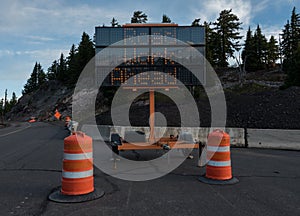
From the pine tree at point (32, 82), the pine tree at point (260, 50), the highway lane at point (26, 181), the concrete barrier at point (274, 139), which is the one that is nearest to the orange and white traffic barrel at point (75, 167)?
the highway lane at point (26, 181)

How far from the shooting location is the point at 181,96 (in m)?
39.5

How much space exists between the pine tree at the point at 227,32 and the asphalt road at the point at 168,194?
6484 centimetres

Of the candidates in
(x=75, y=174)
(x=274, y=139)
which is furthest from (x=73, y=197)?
(x=274, y=139)

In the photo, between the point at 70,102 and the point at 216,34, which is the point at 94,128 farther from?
the point at 216,34

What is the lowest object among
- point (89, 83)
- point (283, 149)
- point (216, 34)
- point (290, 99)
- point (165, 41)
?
point (283, 149)

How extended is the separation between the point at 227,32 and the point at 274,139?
6138 centimetres

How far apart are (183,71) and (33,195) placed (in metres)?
7.24

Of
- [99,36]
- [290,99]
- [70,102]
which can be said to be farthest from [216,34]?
[99,36]

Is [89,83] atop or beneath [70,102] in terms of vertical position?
atop

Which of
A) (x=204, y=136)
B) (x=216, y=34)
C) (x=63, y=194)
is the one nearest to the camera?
(x=63, y=194)

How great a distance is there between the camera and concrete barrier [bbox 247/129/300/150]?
493 inches

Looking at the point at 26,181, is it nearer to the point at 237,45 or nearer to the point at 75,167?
the point at 75,167

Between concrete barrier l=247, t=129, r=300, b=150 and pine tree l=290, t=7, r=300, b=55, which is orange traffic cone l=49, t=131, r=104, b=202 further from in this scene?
pine tree l=290, t=7, r=300, b=55

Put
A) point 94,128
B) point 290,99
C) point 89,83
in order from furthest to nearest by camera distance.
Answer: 1. point 89,83
2. point 290,99
3. point 94,128
